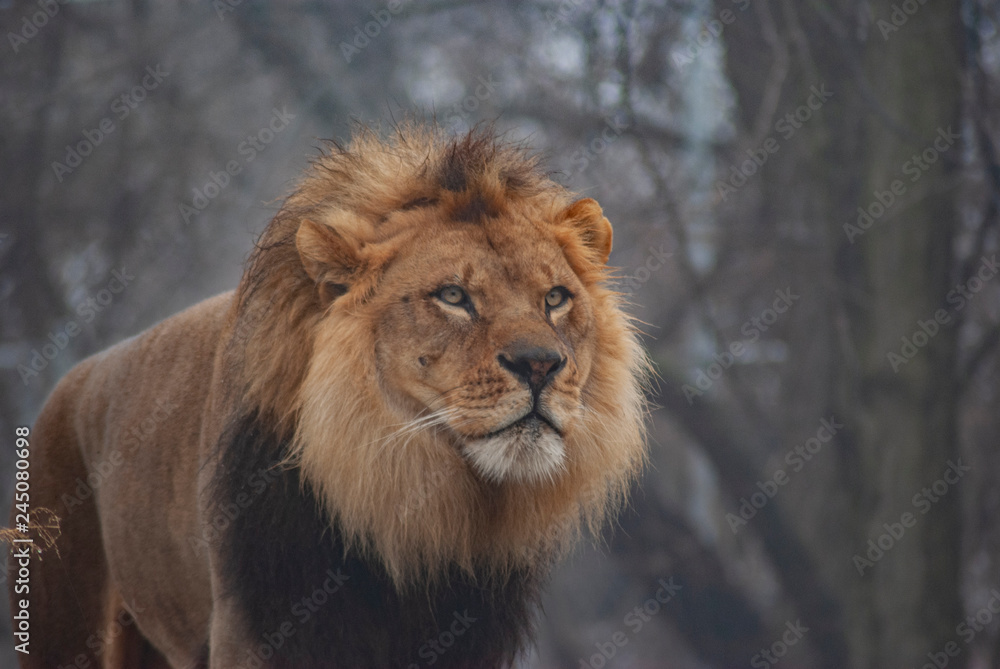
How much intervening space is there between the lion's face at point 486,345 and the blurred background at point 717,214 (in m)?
4.38

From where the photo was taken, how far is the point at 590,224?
9.25 ft

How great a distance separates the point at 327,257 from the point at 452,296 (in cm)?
35

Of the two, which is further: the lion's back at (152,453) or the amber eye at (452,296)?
the lion's back at (152,453)

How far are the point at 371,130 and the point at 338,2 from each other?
855 cm

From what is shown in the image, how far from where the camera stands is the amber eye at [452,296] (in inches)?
95.6

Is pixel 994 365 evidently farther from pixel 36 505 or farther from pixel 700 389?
pixel 36 505

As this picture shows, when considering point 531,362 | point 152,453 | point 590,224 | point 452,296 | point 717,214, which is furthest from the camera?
point 717,214

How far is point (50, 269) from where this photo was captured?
31.2 feet

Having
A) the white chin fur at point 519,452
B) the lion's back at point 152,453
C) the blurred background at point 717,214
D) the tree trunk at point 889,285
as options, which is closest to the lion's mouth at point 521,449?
the white chin fur at point 519,452

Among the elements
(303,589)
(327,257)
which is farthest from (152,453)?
(327,257)

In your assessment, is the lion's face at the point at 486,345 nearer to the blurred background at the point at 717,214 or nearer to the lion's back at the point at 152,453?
the lion's back at the point at 152,453

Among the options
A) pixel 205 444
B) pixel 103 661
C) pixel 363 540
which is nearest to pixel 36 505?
pixel 103 661

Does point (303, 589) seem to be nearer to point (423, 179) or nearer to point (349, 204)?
point (349, 204)

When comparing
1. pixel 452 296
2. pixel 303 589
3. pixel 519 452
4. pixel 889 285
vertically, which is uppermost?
pixel 452 296
